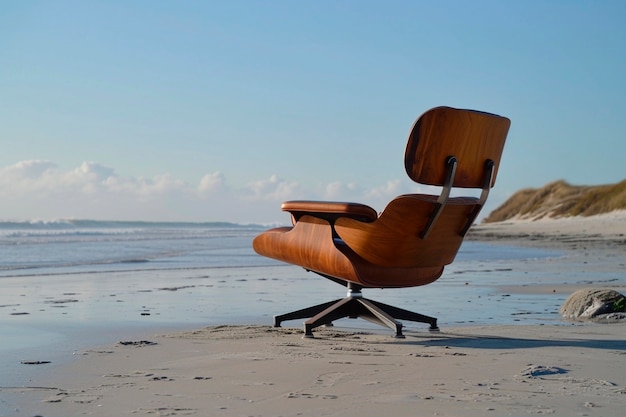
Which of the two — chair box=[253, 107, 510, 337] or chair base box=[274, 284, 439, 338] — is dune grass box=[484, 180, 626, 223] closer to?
chair base box=[274, 284, 439, 338]

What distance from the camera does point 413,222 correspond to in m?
4.62

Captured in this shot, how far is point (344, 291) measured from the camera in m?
8.06

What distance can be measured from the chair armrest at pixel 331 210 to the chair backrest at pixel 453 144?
0.40 meters

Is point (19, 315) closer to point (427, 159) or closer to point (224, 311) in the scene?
point (224, 311)

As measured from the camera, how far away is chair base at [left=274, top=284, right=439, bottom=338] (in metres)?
5.05

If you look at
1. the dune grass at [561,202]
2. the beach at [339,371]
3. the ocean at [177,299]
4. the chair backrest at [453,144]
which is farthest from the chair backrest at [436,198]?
the dune grass at [561,202]

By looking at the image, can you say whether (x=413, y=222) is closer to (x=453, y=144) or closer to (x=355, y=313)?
(x=453, y=144)

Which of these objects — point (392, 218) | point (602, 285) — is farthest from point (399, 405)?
point (602, 285)

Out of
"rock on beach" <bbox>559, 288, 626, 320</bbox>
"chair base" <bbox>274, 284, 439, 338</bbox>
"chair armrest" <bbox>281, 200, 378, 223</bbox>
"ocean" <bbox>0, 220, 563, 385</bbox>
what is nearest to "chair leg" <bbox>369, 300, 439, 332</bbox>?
"chair base" <bbox>274, 284, 439, 338</bbox>

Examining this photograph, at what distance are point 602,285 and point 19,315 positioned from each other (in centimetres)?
596

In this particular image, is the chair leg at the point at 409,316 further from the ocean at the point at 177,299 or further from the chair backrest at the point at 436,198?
the chair backrest at the point at 436,198

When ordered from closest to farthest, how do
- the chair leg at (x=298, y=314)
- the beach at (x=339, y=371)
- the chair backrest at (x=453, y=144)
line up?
the beach at (x=339, y=371)
the chair backrest at (x=453, y=144)
the chair leg at (x=298, y=314)

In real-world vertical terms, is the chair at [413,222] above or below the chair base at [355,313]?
above

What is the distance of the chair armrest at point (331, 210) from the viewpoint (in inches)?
183
